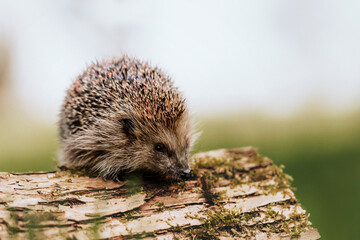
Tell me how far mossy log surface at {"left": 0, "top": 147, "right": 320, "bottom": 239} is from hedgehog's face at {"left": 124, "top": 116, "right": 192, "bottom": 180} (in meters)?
0.18

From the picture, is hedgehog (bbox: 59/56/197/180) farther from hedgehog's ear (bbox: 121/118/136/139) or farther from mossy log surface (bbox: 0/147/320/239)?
mossy log surface (bbox: 0/147/320/239)

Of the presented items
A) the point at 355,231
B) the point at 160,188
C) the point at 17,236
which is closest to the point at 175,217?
the point at 160,188

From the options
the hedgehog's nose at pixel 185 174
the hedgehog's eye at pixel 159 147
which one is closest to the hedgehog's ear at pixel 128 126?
the hedgehog's eye at pixel 159 147

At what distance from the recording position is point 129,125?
440 centimetres

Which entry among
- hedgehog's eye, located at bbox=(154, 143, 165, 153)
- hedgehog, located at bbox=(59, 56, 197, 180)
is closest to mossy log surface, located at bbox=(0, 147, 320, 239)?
hedgehog, located at bbox=(59, 56, 197, 180)

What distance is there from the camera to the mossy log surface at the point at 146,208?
126 inches

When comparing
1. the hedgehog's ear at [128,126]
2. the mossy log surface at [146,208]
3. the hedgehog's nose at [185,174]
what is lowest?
the mossy log surface at [146,208]

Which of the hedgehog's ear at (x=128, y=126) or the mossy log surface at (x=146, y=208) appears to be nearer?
the mossy log surface at (x=146, y=208)

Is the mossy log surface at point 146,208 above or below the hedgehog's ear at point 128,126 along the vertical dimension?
below

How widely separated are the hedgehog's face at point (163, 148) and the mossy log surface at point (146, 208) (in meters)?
0.18

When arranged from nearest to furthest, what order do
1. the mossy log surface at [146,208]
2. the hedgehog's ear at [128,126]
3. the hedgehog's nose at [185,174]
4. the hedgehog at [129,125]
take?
the mossy log surface at [146,208] → the hedgehog's nose at [185,174] → the hedgehog at [129,125] → the hedgehog's ear at [128,126]

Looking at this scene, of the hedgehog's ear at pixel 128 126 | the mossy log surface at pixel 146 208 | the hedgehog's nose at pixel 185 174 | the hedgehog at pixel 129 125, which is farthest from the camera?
the hedgehog's ear at pixel 128 126

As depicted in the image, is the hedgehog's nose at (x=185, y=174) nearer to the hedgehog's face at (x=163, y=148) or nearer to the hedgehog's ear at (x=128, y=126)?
the hedgehog's face at (x=163, y=148)

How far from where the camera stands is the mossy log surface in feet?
10.5
